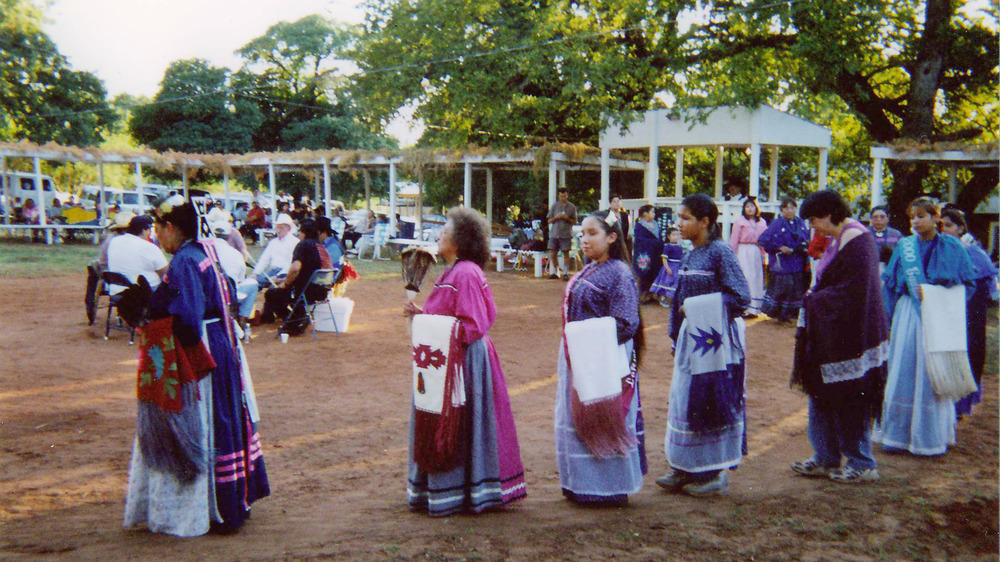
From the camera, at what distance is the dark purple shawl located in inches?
171

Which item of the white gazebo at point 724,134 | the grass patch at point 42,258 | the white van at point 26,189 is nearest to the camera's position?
the white gazebo at point 724,134

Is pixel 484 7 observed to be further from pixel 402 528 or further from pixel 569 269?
pixel 402 528

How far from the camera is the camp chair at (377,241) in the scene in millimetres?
20391

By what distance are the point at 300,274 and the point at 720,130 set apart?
30.4 ft

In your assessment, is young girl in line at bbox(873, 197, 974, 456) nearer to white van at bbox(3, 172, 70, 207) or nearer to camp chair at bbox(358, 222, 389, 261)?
camp chair at bbox(358, 222, 389, 261)

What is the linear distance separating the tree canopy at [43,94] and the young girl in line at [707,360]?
2360 centimetres

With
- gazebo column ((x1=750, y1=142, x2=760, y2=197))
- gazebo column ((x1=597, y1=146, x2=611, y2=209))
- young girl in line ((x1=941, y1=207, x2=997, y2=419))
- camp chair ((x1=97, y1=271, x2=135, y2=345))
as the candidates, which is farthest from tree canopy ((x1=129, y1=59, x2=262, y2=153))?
young girl in line ((x1=941, y1=207, x2=997, y2=419))

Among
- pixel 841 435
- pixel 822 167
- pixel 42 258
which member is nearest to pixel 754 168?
pixel 822 167

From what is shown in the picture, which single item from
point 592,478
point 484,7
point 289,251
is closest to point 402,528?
point 592,478

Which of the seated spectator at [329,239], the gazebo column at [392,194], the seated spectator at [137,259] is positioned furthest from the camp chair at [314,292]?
the gazebo column at [392,194]

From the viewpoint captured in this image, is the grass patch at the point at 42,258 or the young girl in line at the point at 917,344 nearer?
the young girl in line at the point at 917,344

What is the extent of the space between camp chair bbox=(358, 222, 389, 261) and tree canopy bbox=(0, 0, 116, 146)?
1129cm

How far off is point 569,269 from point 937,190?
977 centimetres

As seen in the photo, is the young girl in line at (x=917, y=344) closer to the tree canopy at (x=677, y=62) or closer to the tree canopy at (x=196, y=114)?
the tree canopy at (x=677, y=62)
